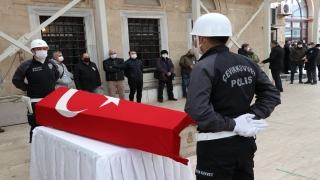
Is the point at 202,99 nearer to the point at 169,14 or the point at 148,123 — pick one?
the point at 148,123

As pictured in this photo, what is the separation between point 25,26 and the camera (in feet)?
20.7

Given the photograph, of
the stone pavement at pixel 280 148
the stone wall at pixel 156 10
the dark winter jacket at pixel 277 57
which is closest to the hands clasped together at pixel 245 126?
the stone pavement at pixel 280 148

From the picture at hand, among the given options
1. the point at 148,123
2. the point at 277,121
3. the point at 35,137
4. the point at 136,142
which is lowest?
the point at 277,121

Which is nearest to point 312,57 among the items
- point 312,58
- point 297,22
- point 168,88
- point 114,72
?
point 312,58

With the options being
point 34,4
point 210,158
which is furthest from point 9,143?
point 210,158

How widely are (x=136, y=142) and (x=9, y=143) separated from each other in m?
3.70

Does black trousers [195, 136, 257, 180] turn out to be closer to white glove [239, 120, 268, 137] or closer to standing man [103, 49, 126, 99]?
white glove [239, 120, 268, 137]

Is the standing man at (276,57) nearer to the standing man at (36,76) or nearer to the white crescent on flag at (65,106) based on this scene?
the standing man at (36,76)

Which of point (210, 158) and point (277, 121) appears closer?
point (210, 158)

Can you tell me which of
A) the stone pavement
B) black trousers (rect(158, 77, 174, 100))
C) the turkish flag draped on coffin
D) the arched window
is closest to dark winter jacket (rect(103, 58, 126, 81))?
black trousers (rect(158, 77, 174, 100))

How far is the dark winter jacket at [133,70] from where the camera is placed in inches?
288

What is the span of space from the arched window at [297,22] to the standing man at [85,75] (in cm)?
1330

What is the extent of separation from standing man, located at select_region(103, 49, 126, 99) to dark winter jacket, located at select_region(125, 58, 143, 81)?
0.30m

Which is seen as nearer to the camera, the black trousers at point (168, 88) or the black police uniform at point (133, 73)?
the black police uniform at point (133, 73)
